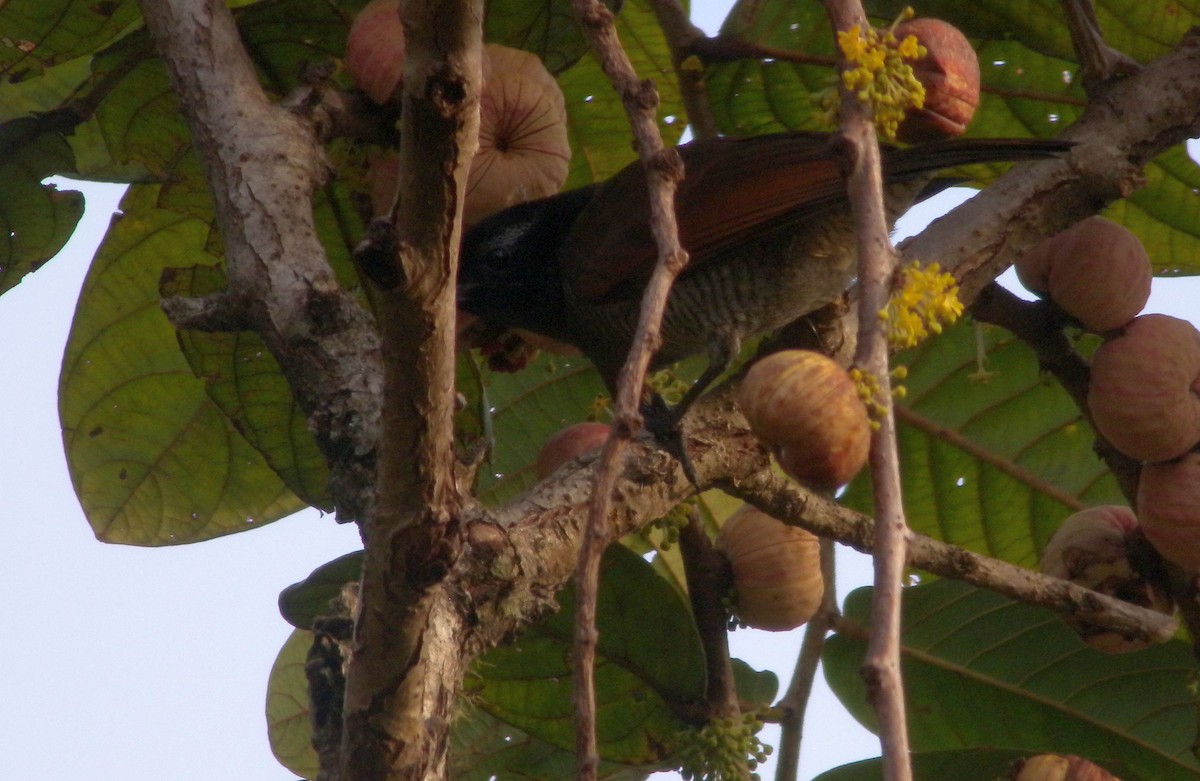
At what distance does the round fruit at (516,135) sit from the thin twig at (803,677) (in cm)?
91

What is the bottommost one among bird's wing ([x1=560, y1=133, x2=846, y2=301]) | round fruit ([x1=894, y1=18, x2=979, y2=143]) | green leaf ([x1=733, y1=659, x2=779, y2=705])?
green leaf ([x1=733, y1=659, x2=779, y2=705])

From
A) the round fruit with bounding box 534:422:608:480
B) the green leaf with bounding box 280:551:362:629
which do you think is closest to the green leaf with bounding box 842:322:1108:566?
the round fruit with bounding box 534:422:608:480

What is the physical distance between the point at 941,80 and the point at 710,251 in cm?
85

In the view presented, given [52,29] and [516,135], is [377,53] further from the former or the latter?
[52,29]

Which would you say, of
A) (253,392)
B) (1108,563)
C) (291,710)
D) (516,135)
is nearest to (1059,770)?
(1108,563)

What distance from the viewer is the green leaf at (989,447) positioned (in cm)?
322

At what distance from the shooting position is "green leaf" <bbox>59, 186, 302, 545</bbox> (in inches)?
127

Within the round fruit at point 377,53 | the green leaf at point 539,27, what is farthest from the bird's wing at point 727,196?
the round fruit at point 377,53

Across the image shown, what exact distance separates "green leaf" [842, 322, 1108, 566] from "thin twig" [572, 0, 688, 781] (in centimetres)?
191

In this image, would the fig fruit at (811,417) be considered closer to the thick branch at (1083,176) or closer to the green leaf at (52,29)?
the thick branch at (1083,176)

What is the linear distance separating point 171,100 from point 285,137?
768 mm

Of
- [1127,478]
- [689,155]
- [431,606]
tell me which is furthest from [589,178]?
[431,606]

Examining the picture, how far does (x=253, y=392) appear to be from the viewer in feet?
8.89

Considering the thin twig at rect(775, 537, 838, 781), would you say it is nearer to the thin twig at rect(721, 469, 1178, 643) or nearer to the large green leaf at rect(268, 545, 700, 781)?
the large green leaf at rect(268, 545, 700, 781)
